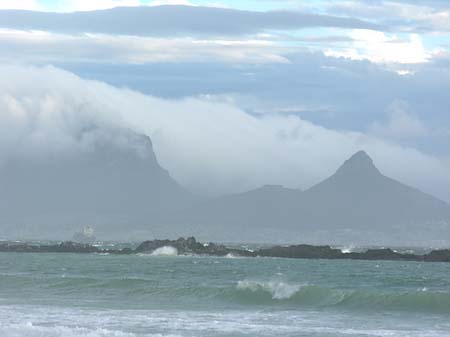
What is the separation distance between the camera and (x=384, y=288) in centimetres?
6719

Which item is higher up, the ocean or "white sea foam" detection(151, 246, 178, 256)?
"white sea foam" detection(151, 246, 178, 256)

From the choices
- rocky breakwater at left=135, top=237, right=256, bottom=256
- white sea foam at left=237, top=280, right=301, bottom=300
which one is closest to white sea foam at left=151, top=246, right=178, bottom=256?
rocky breakwater at left=135, top=237, right=256, bottom=256

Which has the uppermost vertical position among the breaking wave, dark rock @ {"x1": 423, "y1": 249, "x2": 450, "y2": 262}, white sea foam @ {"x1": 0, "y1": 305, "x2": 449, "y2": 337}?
dark rock @ {"x1": 423, "y1": 249, "x2": 450, "y2": 262}

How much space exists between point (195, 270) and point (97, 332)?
50190mm

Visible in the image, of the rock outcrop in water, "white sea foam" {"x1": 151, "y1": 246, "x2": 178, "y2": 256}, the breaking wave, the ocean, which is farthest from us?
"white sea foam" {"x1": 151, "y1": 246, "x2": 178, "y2": 256}

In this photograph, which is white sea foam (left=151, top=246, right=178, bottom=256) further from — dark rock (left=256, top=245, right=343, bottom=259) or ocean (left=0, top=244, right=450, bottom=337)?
ocean (left=0, top=244, right=450, bottom=337)

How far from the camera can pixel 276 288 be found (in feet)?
198

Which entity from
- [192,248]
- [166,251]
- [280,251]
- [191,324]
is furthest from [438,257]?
[191,324]

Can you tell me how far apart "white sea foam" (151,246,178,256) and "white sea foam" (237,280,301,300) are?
318 feet

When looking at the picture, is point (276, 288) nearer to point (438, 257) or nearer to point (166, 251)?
point (438, 257)

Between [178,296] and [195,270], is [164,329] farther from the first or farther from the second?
[195,270]

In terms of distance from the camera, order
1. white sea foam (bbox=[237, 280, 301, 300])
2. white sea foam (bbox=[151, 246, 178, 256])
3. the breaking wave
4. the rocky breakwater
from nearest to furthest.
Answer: the breaking wave < white sea foam (bbox=[237, 280, 301, 300]) < the rocky breakwater < white sea foam (bbox=[151, 246, 178, 256])

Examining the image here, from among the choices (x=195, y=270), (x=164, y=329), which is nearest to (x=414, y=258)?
(x=195, y=270)

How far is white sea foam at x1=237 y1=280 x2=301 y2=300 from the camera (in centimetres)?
5938
